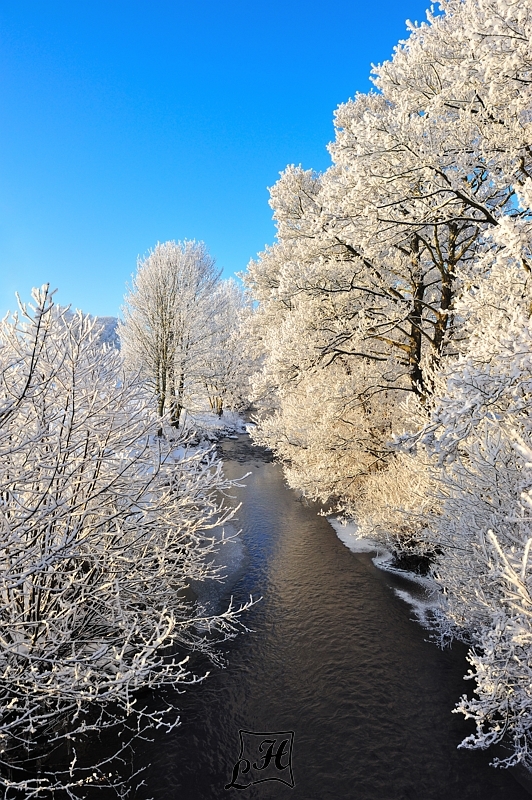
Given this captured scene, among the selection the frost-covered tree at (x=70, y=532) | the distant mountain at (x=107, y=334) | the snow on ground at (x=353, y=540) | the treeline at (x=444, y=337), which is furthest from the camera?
the snow on ground at (x=353, y=540)

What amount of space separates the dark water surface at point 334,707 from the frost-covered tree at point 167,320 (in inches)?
549

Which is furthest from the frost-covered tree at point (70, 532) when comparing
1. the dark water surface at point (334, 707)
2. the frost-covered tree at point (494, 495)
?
the frost-covered tree at point (494, 495)

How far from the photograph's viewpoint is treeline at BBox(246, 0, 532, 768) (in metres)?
4.46

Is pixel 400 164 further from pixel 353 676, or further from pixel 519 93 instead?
pixel 353 676

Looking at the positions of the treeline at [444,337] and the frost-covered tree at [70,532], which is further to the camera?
the treeline at [444,337]

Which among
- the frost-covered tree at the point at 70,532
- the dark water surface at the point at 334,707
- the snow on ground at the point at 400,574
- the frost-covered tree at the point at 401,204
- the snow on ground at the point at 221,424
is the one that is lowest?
the dark water surface at the point at 334,707

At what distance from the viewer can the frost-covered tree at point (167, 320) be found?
2159cm

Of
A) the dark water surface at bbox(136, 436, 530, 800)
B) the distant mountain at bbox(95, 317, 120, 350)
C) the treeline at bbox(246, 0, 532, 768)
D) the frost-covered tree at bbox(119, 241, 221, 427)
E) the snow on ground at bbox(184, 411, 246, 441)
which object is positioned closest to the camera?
the treeline at bbox(246, 0, 532, 768)

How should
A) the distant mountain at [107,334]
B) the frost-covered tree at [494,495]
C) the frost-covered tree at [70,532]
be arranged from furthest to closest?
the distant mountain at [107,334]
the frost-covered tree at [494,495]
the frost-covered tree at [70,532]

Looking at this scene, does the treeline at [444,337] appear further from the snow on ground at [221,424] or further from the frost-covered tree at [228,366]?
the frost-covered tree at [228,366]

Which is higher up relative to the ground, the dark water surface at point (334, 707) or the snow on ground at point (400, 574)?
the snow on ground at point (400, 574)

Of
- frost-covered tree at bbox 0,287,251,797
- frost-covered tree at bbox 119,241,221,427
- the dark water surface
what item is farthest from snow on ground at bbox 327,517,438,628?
frost-covered tree at bbox 119,241,221,427

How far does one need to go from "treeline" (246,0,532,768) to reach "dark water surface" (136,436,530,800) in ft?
1.59

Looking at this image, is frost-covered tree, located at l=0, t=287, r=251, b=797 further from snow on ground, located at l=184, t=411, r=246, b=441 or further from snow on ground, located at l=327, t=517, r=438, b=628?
snow on ground, located at l=184, t=411, r=246, b=441
